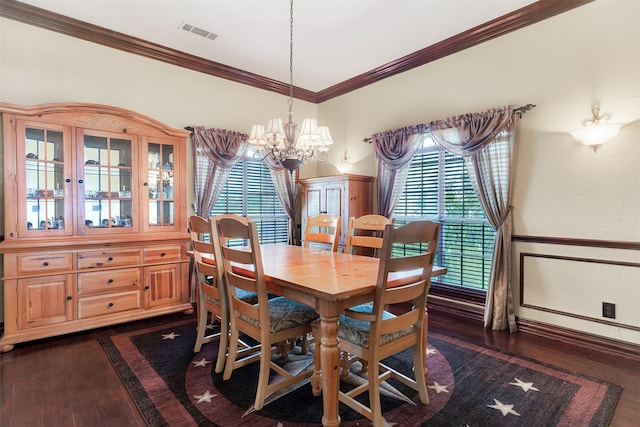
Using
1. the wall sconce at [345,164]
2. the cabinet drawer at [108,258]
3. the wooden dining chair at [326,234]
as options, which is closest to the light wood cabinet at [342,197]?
the wall sconce at [345,164]

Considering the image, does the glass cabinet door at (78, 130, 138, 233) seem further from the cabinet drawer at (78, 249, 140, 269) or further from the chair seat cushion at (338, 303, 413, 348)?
the chair seat cushion at (338, 303, 413, 348)

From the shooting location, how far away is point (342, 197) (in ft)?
13.7

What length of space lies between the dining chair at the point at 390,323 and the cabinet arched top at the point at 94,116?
2.68m

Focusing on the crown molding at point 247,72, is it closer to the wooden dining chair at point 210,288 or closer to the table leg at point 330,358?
the wooden dining chair at point 210,288

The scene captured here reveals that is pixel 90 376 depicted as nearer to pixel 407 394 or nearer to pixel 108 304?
pixel 108 304

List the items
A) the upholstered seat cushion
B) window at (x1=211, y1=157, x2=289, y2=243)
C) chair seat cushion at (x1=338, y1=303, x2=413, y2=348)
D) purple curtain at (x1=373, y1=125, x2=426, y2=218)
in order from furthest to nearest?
window at (x1=211, y1=157, x2=289, y2=243), purple curtain at (x1=373, y1=125, x2=426, y2=218), the upholstered seat cushion, chair seat cushion at (x1=338, y1=303, x2=413, y2=348)

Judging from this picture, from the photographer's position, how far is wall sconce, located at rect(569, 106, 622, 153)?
102 inches

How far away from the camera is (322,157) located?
5211 mm

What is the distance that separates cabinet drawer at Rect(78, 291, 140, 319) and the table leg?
7.77ft

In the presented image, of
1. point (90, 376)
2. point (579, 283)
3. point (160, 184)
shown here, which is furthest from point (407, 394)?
point (160, 184)

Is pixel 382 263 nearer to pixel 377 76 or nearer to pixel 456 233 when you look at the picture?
pixel 456 233

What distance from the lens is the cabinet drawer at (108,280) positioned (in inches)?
116

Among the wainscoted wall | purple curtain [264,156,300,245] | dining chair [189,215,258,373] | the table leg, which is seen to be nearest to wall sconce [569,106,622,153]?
the wainscoted wall

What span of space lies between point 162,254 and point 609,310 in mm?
4012
